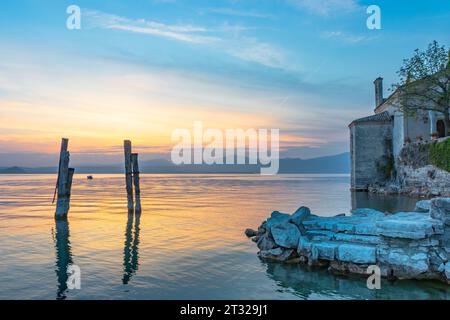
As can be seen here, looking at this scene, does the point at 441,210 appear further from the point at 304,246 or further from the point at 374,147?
the point at 374,147

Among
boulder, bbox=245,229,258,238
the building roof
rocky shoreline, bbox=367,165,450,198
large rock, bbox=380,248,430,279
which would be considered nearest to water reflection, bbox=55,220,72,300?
boulder, bbox=245,229,258,238

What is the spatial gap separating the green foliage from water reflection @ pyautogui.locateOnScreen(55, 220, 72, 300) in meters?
27.8

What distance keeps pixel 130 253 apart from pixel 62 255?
216cm

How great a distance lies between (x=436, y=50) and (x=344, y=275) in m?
31.6

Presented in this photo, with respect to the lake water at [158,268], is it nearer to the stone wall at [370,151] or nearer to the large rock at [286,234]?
the large rock at [286,234]

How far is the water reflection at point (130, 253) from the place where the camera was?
9.71 meters

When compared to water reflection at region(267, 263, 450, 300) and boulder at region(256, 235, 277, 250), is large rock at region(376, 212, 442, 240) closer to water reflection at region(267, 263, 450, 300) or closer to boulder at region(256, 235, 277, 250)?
water reflection at region(267, 263, 450, 300)

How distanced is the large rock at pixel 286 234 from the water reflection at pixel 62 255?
19.7 feet

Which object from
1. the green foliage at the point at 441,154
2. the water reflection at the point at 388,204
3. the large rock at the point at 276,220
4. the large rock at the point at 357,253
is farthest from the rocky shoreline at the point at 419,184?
the large rock at the point at 357,253

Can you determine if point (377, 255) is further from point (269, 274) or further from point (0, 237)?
point (0, 237)

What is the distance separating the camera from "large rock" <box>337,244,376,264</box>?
30.3 feet
